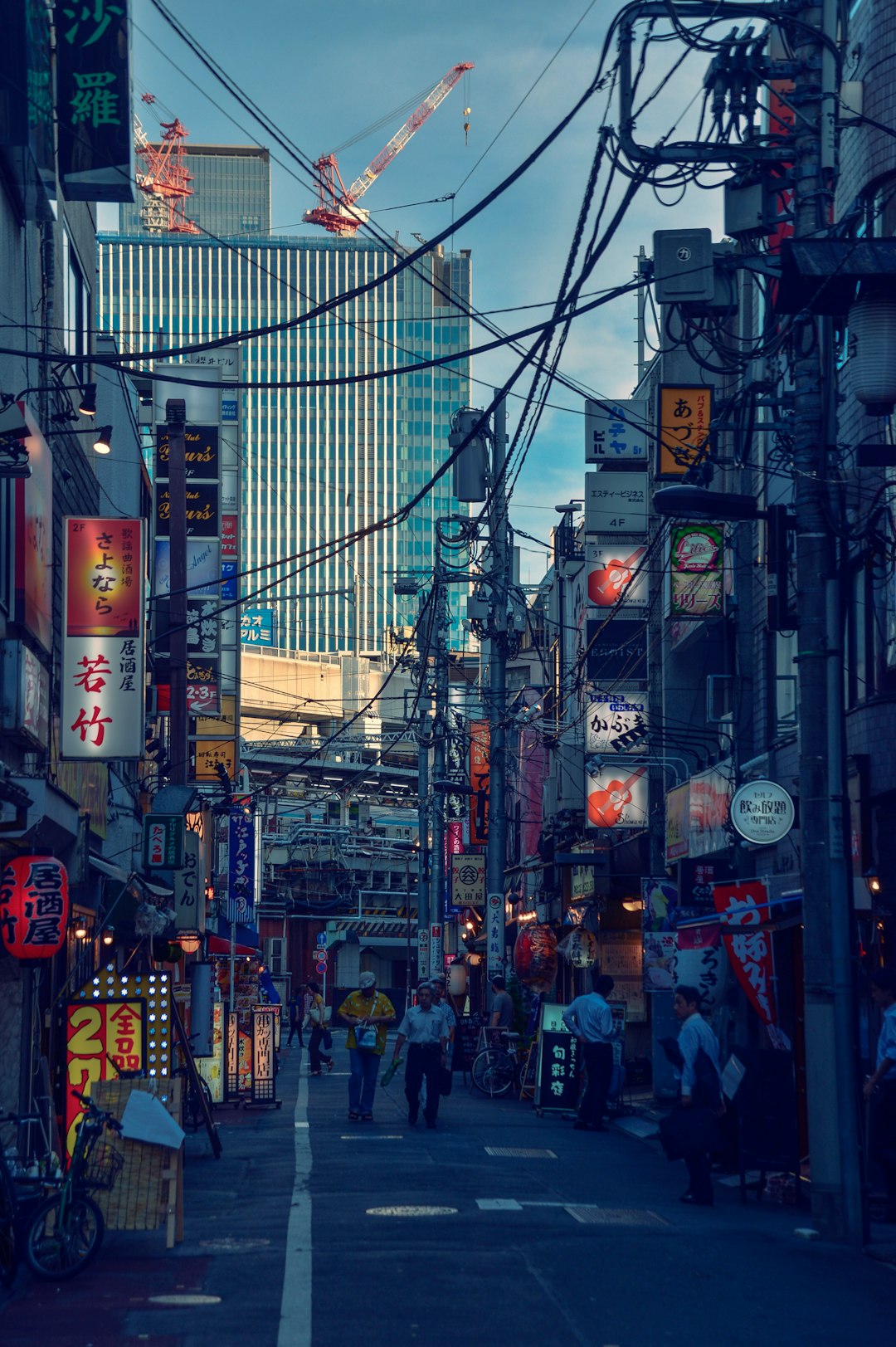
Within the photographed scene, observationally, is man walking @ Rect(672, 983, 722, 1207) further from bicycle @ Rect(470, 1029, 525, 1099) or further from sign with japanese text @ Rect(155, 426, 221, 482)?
Answer: sign with japanese text @ Rect(155, 426, 221, 482)

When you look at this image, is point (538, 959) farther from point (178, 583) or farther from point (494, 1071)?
point (178, 583)

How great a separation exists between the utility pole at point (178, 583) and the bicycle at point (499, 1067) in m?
7.05

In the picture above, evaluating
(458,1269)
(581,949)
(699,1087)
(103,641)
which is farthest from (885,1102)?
(581,949)

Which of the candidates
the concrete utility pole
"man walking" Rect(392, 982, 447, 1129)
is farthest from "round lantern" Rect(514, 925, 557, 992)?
the concrete utility pole

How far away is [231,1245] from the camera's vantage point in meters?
11.5

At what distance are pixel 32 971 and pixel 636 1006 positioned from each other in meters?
18.8

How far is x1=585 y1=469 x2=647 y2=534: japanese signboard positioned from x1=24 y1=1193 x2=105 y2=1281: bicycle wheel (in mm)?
22720

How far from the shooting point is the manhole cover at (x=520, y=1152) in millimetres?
17344

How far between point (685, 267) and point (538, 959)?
22202 mm

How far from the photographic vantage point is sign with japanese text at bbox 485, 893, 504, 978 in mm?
31578

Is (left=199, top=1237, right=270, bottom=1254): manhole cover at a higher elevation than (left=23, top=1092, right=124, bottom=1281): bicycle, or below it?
below

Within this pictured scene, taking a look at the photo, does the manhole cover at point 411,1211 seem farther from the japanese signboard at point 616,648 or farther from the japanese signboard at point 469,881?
the japanese signboard at point 469,881

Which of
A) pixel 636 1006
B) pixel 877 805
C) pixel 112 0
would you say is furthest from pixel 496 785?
pixel 112 0

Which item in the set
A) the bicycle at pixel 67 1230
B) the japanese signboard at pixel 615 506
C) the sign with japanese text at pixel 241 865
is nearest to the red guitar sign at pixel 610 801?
the japanese signboard at pixel 615 506
